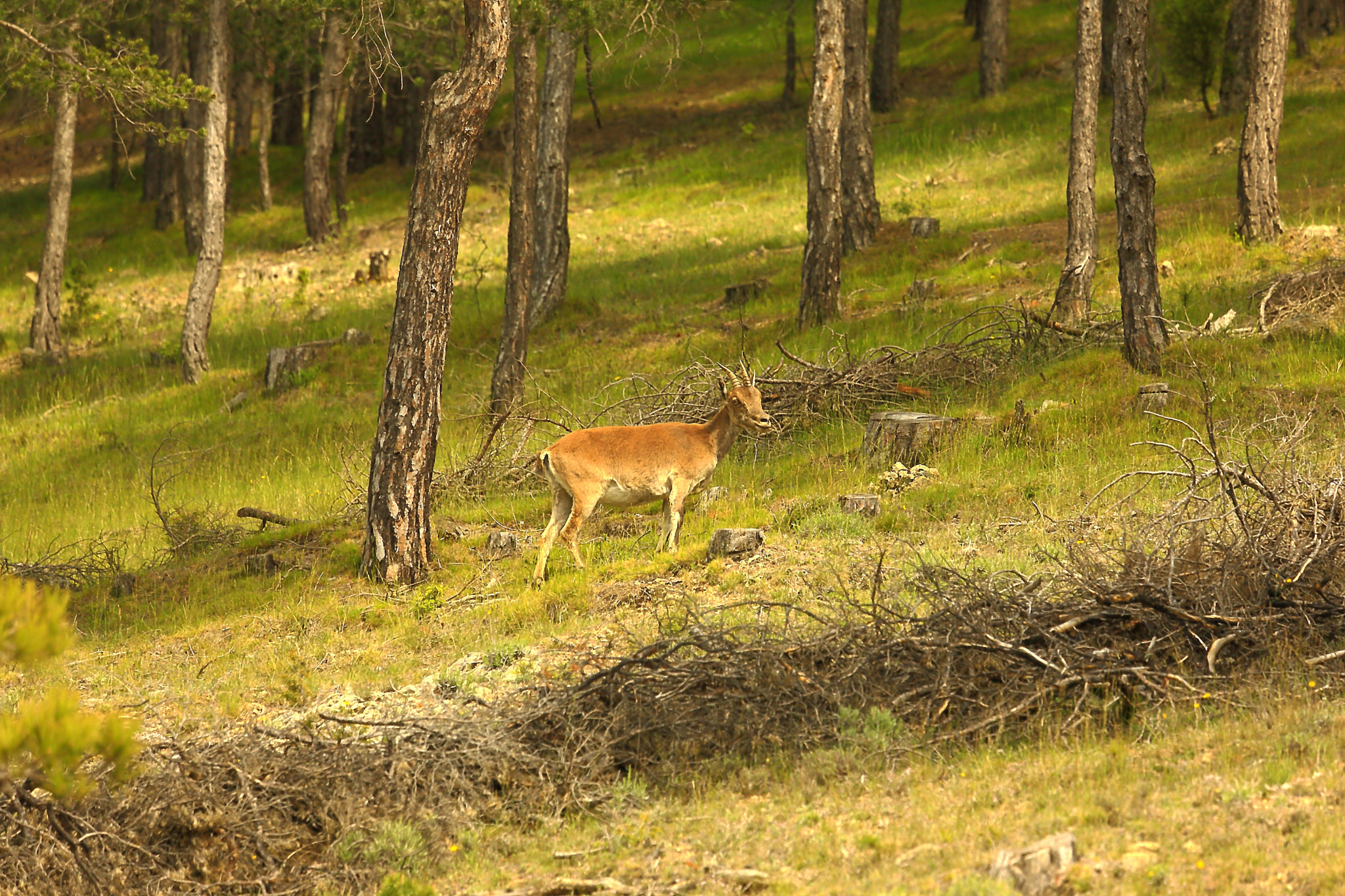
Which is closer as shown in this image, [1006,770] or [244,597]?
[1006,770]

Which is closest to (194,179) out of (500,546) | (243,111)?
(243,111)

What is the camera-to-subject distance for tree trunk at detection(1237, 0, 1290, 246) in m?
18.0

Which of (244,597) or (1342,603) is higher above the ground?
(1342,603)

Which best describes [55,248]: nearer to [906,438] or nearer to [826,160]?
[826,160]

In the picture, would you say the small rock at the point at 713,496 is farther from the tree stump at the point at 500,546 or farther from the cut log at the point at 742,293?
the cut log at the point at 742,293

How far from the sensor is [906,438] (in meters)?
12.7

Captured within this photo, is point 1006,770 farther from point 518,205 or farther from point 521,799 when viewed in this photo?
point 518,205

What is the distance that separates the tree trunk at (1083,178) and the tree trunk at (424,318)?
831cm

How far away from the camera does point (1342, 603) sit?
23.5 feet

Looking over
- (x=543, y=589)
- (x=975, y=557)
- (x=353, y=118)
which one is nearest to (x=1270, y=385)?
(x=975, y=557)

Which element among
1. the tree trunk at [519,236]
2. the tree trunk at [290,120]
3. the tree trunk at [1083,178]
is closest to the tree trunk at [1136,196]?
the tree trunk at [1083,178]

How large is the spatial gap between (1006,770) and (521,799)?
7.97 feet

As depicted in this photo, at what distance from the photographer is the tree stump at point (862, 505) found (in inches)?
433

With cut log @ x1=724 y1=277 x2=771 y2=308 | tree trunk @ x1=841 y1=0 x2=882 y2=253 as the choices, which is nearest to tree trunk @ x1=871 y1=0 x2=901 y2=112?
tree trunk @ x1=841 y1=0 x2=882 y2=253
